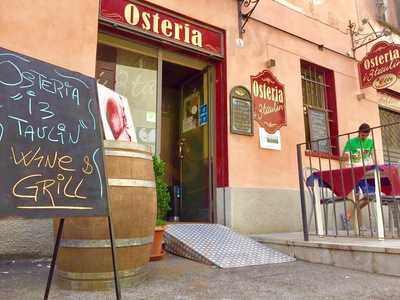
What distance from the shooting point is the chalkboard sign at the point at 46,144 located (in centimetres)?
176

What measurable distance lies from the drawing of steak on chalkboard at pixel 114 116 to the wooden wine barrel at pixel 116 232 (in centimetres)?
62

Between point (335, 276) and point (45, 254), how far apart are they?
9.02 feet

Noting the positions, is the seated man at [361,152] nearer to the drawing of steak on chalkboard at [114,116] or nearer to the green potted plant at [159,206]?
the green potted plant at [159,206]

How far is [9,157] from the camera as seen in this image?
5.74 feet

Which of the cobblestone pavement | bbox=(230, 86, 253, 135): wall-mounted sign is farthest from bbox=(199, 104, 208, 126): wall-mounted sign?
the cobblestone pavement

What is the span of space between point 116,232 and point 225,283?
97 centimetres

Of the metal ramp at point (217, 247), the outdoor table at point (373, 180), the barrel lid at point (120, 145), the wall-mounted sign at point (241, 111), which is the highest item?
the wall-mounted sign at point (241, 111)

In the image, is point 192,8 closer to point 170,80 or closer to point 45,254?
point 170,80

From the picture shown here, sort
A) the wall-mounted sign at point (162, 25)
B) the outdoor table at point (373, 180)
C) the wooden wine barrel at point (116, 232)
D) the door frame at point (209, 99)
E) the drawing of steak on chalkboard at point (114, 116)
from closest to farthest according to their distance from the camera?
the wooden wine barrel at point (116, 232) → the drawing of steak on chalkboard at point (114, 116) → the outdoor table at point (373, 180) → the wall-mounted sign at point (162, 25) → the door frame at point (209, 99)

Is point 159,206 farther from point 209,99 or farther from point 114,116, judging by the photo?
point 209,99

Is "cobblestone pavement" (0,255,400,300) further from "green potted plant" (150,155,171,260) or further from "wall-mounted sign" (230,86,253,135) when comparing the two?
"wall-mounted sign" (230,86,253,135)

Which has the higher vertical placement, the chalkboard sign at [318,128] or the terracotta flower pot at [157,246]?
the chalkboard sign at [318,128]

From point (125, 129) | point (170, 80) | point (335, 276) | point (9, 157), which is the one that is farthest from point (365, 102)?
point (9, 157)

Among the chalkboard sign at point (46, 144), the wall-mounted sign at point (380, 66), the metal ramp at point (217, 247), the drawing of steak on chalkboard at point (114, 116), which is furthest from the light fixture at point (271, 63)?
the chalkboard sign at point (46, 144)
